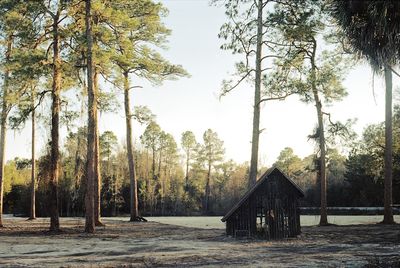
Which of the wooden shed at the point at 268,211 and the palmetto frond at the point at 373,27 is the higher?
the palmetto frond at the point at 373,27

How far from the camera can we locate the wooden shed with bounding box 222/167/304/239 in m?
21.0

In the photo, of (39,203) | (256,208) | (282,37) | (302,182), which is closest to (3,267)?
(256,208)

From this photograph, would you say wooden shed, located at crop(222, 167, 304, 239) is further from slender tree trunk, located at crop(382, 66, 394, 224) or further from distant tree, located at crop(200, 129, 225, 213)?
distant tree, located at crop(200, 129, 225, 213)

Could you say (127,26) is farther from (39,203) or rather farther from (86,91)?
(39,203)

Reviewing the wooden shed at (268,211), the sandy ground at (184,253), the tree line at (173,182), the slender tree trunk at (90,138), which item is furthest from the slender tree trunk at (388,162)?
the tree line at (173,182)

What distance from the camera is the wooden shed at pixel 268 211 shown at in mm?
20953

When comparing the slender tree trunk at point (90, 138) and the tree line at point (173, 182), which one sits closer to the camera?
the slender tree trunk at point (90, 138)

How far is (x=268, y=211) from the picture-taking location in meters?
21.0

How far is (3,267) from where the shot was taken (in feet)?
36.0

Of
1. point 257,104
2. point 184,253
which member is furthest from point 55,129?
Result: point 184,253

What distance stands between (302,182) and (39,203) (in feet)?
Answer: 188

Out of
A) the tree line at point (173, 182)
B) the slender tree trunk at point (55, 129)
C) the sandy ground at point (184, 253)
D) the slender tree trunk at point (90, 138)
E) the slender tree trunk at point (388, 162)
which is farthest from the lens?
the tree line at point (173, 182)

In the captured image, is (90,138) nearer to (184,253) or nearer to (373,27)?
(184,253)

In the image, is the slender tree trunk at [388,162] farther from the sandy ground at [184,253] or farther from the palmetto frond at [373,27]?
the palmetto frond at [373,27]
